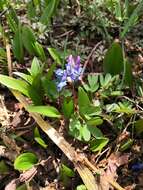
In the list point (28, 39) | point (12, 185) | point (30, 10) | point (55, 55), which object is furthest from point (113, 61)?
point (12, 185)

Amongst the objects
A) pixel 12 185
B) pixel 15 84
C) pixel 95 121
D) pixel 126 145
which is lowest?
pixel 12 185

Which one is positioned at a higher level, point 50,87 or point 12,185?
point 50,87

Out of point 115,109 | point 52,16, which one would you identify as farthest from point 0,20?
point 115,109

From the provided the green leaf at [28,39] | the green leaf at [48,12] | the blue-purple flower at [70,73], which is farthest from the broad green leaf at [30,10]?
the blue-purple flower at [70,73]

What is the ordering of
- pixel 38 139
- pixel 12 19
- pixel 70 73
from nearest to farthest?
pixel 70 73 → pixel 38 139 → pixel 12 19

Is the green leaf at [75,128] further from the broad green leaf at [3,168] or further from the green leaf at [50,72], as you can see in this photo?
the broad green leaf at [3,168]

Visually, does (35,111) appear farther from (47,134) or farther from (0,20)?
(0,20)

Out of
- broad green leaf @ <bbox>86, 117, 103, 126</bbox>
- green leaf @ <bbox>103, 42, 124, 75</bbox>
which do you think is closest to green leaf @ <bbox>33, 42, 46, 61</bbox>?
green leaf @ <bbox>103, 42, 124, 75</bbox>

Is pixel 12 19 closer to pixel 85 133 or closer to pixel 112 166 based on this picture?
pixel 85 133

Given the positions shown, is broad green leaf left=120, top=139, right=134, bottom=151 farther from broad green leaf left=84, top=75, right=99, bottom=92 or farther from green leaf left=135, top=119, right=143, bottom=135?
broad green leaf left=84, top=75, right=99, bottom=92
